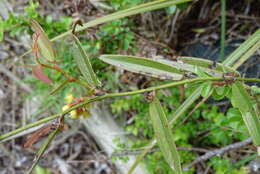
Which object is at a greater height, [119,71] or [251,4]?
[251,4]

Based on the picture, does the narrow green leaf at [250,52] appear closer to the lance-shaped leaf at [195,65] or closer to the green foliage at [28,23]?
the lance-shaped leaf at [195,65]

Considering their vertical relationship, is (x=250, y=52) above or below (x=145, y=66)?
above

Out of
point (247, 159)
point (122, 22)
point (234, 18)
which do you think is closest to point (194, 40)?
point (234, 18)

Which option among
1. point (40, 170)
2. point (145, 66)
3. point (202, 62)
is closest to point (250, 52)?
point (202, 62)

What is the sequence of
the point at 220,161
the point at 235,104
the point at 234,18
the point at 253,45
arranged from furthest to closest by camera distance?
the point at 234,18, the point at 220,161, the point at 253,45, the point at 235,104

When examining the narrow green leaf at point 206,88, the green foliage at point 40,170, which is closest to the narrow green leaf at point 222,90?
the narrow green leaf at point 206,88

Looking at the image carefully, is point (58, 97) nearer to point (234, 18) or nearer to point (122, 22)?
point (122, 22)

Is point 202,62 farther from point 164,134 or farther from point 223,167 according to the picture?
point 223,167
